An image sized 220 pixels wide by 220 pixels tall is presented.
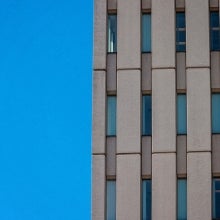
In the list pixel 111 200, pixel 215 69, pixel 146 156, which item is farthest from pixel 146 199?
pixel 215 69

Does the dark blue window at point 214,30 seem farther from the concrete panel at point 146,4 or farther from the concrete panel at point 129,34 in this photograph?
the concrete panel at point 129,34

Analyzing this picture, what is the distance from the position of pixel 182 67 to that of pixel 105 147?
4.43 m

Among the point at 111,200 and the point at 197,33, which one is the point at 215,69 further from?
the point at 111,200

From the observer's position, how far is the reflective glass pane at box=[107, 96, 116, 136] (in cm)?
4303

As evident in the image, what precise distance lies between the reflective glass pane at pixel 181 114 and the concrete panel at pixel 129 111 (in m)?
1.54

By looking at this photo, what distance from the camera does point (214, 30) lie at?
144ft

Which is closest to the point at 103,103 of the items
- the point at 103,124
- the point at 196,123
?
the point at 103,124

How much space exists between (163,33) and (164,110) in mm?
3234

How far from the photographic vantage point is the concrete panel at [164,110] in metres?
42.4

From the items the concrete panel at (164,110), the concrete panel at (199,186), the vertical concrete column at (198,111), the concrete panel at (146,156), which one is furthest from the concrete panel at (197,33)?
the concrete panel at (199,186)

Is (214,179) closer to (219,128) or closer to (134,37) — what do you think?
(219,128)

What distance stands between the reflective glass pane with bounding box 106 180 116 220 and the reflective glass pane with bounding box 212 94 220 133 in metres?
4.48

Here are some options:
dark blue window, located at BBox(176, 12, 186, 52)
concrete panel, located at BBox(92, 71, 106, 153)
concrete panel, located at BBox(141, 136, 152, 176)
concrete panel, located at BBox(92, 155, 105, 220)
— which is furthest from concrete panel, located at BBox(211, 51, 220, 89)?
concrete panel, located at BBox(92, 155, 105, 220)

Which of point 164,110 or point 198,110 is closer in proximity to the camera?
point 198,110
